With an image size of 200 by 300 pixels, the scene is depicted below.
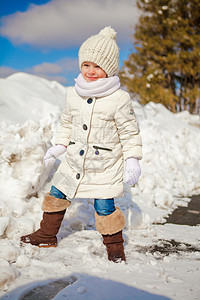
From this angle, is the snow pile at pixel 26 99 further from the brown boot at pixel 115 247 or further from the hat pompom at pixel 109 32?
the brown boot at pixel 115 247

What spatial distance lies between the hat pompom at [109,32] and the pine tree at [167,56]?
29.1 ft

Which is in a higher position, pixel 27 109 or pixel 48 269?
pixel 27 109

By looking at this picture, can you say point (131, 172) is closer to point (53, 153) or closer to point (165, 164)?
point (53, 153)

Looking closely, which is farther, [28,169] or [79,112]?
[28,169]

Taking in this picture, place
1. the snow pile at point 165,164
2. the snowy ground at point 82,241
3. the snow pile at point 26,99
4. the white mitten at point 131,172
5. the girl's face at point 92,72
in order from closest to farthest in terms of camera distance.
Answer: the snowy ground at point 82,241, the white mitten at point 131,172, the girl's face at point 92,72, the snow pile at point 165,164, the snow pile at point 26,99

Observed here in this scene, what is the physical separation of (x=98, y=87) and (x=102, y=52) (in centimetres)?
30

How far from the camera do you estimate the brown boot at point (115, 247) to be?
2.15 m

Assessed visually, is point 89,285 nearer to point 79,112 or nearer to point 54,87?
point 79,112

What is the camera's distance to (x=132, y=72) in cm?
1227

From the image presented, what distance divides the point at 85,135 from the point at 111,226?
2.45 ft

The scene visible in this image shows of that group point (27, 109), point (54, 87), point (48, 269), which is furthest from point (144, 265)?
point (54, 87)

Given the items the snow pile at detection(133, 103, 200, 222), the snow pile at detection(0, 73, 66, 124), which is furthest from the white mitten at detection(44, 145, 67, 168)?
the snow pile at detection(0, 73, 66, 124)

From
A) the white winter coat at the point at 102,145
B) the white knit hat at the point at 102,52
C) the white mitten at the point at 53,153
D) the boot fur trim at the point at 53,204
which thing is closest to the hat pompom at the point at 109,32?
the white knit hat at the point at 102,52

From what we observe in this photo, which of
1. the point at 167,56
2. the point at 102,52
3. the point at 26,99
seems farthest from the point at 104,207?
the point at 167,56
